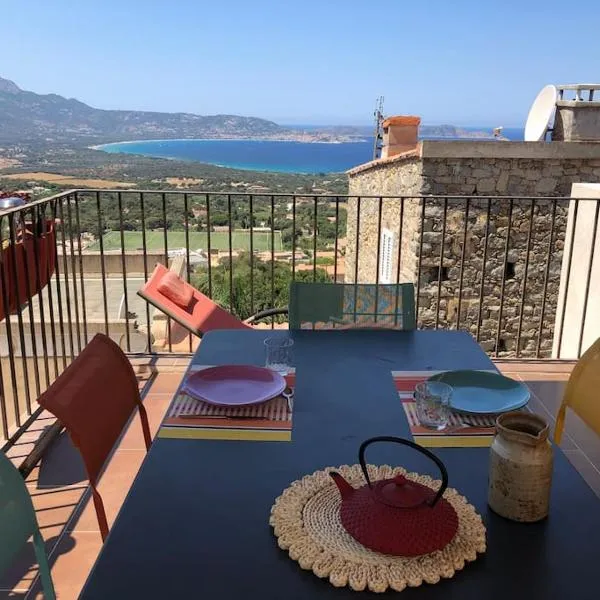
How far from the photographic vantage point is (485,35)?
3744 cm

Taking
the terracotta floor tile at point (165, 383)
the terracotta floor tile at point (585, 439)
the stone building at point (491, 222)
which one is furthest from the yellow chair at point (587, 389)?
the stone building at point (491, 222)

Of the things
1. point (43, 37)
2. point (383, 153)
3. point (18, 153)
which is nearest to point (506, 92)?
point (43, 37)

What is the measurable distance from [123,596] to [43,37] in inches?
1907

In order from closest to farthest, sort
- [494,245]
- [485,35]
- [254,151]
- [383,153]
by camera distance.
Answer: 1. [494,245]
2. [383,153]
3. [485,35]
4. [254,151]

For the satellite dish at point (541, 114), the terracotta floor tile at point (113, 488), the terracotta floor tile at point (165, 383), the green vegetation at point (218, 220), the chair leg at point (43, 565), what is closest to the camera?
the chair leg at point (43, 565)

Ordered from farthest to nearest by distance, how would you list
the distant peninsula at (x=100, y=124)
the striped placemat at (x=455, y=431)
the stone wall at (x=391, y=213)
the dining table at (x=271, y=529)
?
the distant peninsula at (x=100, y=124) → the stone wall at (x=391, y=213) → the striped placemat at (x=455, y=431) → the dining table at (x=271, y=529)

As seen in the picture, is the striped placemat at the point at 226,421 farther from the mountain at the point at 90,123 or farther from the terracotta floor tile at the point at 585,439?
the mountain at the point at 90,123

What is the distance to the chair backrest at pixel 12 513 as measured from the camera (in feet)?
3.73

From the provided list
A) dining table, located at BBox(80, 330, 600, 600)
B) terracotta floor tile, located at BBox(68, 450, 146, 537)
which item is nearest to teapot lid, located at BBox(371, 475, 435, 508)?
dining table, located at BBox(80, 330, 600, 600)

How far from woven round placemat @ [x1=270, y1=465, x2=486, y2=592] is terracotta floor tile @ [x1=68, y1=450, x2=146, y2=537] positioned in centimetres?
118

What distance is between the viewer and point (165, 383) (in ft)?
11.4

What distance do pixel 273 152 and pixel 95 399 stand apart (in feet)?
259

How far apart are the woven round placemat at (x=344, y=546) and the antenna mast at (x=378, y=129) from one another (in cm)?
1058

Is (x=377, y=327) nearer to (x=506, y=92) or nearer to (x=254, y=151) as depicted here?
(x=506, y=92)
